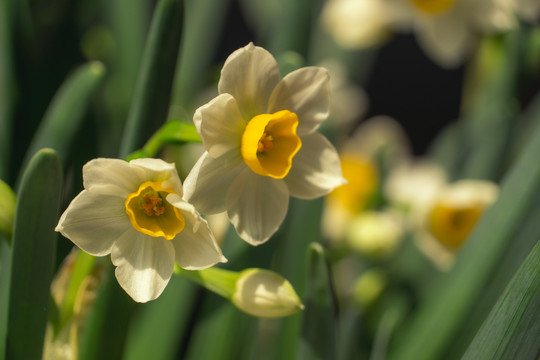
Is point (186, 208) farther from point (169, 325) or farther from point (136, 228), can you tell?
point (169, 325)

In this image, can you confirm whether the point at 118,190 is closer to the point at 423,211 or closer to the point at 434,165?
the point at 423,211

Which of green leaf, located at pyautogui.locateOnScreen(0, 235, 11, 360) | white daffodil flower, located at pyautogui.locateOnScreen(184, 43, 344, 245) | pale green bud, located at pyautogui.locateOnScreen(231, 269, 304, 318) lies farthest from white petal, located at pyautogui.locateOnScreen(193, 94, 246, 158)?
green leaf, located at pyautogui.locateOnScreen(0, 235, 11, 360)

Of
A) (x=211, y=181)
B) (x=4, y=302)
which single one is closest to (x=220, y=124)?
(x=211, y=181)

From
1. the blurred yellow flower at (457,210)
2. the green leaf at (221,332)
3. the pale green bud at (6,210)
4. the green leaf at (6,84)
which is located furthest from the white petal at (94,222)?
the blurred yellow flower at (457,210)

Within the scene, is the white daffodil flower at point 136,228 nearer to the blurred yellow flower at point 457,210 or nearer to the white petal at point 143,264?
the white petal at point 143,264

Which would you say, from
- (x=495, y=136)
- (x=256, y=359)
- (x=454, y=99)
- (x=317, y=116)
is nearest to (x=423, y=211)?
(x=495, y=136)

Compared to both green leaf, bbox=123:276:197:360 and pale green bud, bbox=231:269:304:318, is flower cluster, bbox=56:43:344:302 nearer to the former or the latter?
pale green bud, bbox=231:269:304:318
